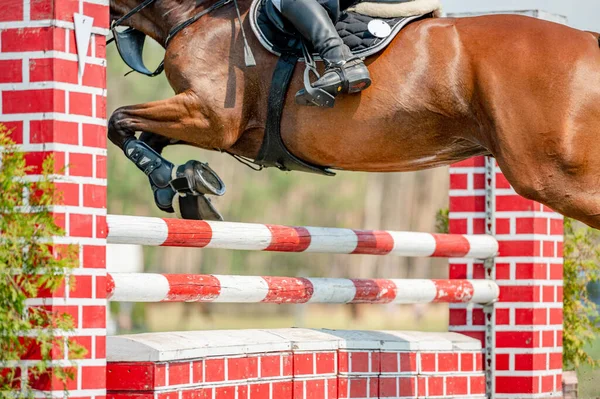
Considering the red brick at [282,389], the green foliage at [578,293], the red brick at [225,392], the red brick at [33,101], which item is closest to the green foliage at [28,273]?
the red brick at [33,101]

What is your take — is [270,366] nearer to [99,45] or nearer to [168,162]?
[168,162]

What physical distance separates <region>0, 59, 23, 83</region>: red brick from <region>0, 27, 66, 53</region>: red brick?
0.04 m

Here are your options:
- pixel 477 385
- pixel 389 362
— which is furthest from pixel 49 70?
pixel 477 385

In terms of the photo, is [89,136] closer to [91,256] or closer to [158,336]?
[91,256]

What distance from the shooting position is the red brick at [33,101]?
3611 mm

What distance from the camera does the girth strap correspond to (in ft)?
15.1

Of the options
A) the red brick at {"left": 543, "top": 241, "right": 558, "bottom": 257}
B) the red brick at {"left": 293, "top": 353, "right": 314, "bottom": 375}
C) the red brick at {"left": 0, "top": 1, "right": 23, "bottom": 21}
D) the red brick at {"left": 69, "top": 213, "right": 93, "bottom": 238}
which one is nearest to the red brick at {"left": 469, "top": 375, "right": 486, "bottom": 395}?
the red brick at {"left": 543, "top": 241, "right": 558, "bottom": 257}

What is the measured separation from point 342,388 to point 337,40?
1.53 metres

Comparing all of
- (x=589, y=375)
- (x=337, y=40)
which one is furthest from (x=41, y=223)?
(x=589, y=375)

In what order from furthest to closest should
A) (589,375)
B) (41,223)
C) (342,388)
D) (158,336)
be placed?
(589,375) → (342,388) → (158,336) → (41,223)

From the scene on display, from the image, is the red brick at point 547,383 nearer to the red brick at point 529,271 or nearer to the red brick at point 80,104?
the red brick at point 529,271

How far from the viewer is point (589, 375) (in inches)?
342

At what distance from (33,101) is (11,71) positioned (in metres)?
0.13

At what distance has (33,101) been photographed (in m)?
3.63
